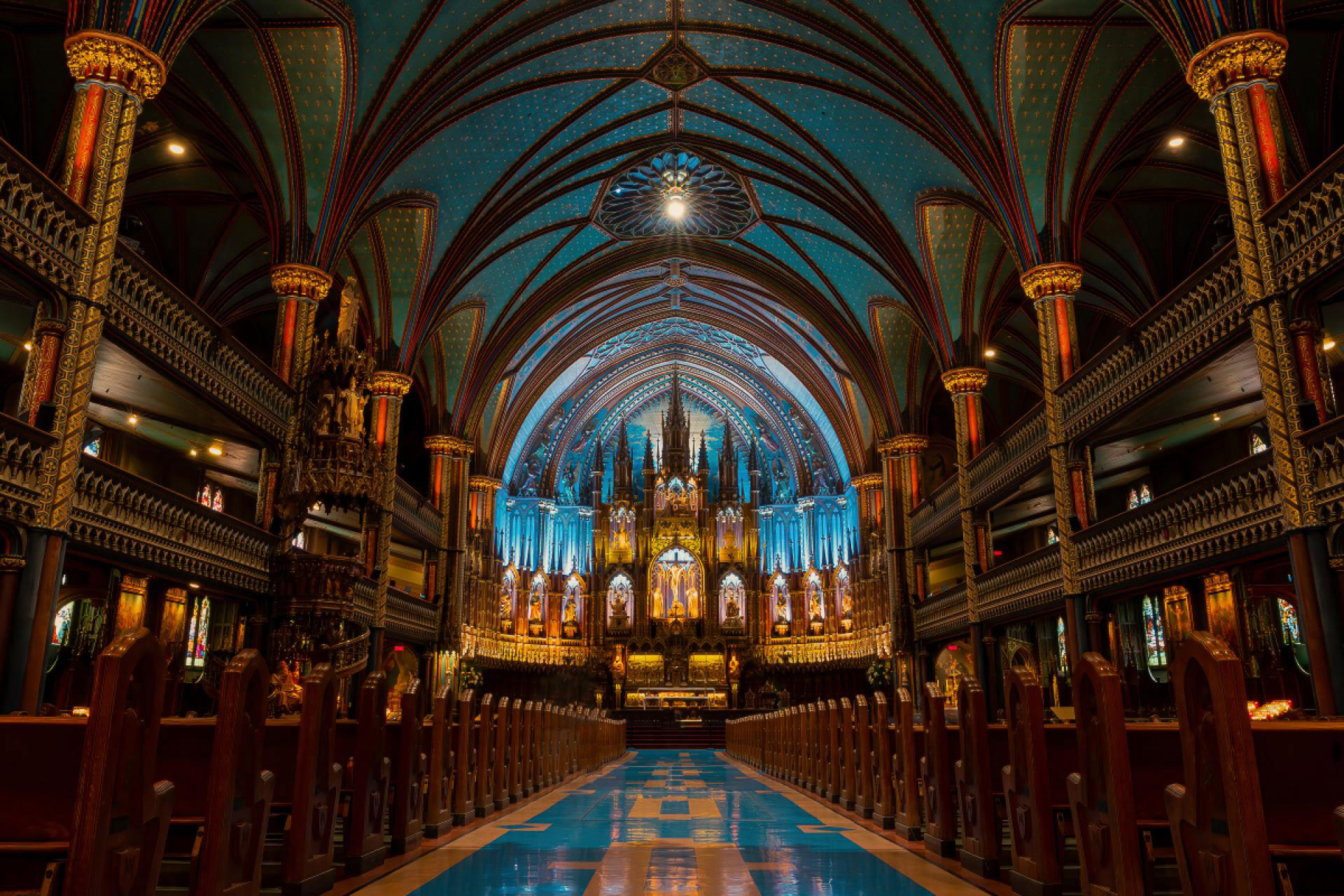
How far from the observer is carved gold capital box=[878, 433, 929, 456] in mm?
27594

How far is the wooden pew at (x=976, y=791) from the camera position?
641cm

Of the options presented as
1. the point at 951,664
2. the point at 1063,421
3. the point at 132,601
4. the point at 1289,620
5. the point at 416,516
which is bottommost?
the point at 951,664

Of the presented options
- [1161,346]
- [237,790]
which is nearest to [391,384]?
[1161,346]

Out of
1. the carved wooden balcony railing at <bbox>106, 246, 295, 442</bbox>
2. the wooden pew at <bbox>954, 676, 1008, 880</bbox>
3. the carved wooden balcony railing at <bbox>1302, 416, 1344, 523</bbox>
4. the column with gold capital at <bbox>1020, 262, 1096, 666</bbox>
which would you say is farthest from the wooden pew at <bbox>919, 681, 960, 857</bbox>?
the carved wooden balcony railing at <bbox>106, 246, 295, 442</bbox>

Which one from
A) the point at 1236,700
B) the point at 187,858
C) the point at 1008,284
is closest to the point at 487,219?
the point at 1008,284

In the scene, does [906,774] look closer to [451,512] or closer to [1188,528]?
[1188,528]

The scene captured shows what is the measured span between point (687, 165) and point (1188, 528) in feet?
57.6

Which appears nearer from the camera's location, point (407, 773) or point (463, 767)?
point (407, 773)

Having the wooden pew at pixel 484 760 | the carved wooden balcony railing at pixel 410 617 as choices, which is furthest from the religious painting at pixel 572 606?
→ the wooden pew at pixel 484 760

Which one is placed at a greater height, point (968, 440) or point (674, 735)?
point (968, 440)

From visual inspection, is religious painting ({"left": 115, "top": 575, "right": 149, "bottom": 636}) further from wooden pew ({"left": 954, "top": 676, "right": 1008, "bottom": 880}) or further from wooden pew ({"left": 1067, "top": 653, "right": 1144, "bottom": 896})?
wooden pew ({"left": 1067, "top": 653, "right": 1144, "bottom": 896})

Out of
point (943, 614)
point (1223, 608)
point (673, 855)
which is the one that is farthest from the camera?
point (943, 614)

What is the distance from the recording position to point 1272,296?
10.9 metres

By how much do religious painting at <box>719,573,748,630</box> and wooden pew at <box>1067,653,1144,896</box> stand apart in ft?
106
